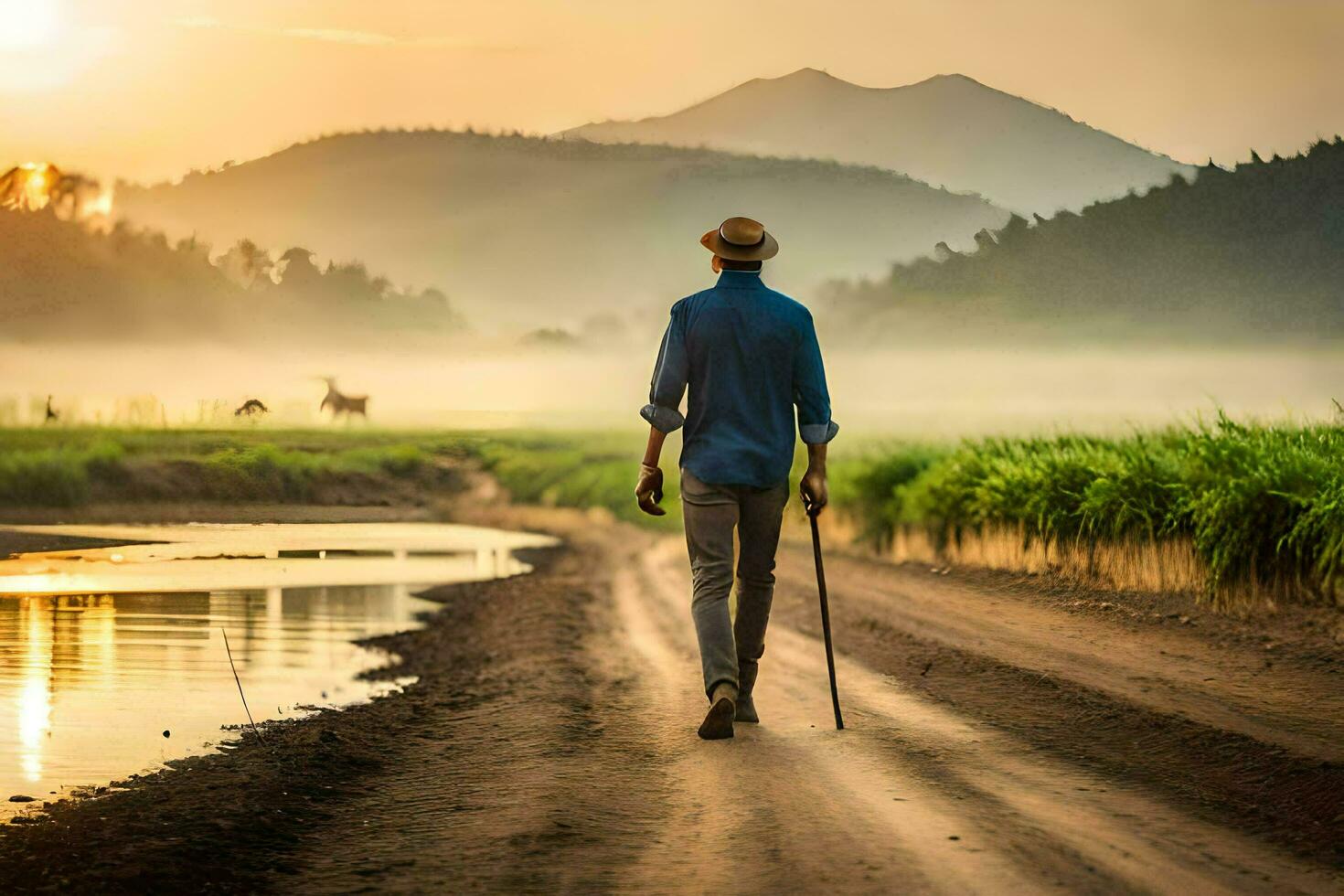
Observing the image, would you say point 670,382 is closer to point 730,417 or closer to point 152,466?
point 730,417

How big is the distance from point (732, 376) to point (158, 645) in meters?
4.77

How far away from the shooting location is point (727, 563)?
25.2ft

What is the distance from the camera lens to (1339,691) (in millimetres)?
9289

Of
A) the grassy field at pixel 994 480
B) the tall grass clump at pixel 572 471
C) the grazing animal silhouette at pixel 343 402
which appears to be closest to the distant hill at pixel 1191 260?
the tall grass clump at pixel 572 471

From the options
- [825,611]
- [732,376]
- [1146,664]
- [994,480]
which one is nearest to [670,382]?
[732,376]

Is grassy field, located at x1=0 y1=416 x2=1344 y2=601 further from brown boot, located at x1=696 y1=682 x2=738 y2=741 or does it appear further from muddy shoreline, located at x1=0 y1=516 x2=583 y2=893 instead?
brown boot, located at x1=696 y1=682 x2=738 y2=741

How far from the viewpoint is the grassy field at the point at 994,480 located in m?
9.37

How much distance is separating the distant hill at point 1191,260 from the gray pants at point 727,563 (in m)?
53.8

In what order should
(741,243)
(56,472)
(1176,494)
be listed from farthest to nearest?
1. (1176,494)
2. (56,472)
3. (741,243)

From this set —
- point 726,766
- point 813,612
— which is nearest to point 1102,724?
point 726,766

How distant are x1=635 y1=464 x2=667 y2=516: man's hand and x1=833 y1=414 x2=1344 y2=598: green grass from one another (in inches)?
242

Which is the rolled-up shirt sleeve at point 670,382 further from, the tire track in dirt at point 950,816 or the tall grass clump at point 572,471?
the tall grass clump at point 572,471

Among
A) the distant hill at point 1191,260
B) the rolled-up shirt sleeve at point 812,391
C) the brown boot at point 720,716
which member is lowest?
the brown boot at point 720,716

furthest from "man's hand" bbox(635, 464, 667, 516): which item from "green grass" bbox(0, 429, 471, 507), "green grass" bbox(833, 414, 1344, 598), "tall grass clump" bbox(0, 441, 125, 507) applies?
"green grass" bbox(833, 414, 1344, 598)
